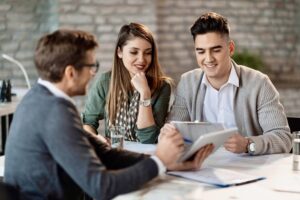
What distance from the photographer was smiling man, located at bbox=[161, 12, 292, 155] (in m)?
2.37

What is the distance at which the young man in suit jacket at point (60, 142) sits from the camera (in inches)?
58.6

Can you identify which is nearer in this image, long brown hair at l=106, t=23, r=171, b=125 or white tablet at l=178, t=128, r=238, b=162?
white tablet at l=178, t=128, r=238, b=162

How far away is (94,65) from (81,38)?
0.31 ft

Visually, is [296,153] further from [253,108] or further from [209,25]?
[209,25]

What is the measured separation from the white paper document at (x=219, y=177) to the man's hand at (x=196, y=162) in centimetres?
2

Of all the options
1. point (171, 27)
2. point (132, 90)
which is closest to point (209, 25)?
point (132, 90)

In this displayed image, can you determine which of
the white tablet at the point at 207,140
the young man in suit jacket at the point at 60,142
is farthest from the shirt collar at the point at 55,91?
the white tablet at the point at 207,140

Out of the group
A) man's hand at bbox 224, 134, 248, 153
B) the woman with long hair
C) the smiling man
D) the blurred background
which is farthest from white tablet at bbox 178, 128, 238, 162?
the blurred background

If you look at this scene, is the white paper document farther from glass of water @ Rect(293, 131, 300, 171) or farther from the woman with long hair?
the woman with long hair

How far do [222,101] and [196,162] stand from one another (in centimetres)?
68

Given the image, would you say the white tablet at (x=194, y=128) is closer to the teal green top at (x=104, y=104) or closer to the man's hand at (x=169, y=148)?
the man's hand at (x=169, y=148)

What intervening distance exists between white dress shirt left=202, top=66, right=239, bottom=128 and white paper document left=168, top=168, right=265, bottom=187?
613 mm

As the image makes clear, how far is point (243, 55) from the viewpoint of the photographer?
19.6ft

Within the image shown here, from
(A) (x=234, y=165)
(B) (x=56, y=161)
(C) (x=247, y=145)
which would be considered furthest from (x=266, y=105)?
(B) (x=56, y=161)
